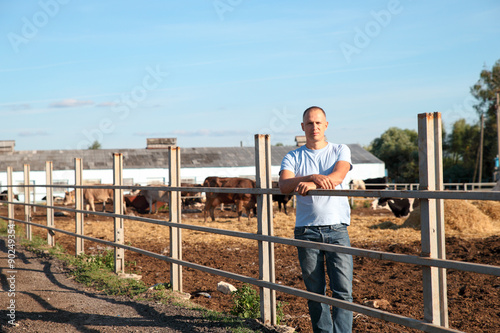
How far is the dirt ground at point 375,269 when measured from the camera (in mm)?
4961

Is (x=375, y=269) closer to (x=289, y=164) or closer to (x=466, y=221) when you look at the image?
(x=289, y=164)

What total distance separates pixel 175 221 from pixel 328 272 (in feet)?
9.02

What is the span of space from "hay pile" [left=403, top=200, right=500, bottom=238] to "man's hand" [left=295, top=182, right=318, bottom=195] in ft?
29.8

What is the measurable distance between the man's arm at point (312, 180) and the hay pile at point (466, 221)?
890cm

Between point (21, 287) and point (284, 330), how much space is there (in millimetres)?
3668

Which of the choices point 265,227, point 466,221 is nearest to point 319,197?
point 265,227

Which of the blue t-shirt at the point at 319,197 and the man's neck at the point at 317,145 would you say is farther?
the man's neck at the point at 317,145

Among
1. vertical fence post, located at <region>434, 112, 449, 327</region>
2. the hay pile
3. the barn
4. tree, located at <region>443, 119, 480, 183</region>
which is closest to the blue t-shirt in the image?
vertical fence post, located at <region>434, 112, 449, 327</region>

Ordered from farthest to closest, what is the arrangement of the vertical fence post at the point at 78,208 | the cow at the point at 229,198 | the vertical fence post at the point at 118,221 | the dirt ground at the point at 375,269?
the cow at the point at 229,198 → the vertical fence post at the point at 78,208 → the vertical fence post at the point at 118,221 → the dirt ground at the point at 375,269

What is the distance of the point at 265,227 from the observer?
4273mm

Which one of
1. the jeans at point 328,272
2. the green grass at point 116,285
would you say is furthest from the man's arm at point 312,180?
the green grass at point 116,285

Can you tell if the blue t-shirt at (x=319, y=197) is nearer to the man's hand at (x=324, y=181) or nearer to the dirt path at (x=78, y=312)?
the man's hand at (x=324, y=181)

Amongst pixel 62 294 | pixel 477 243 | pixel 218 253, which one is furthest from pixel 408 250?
pixel 62 294

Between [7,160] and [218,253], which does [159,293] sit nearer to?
[218,253]
